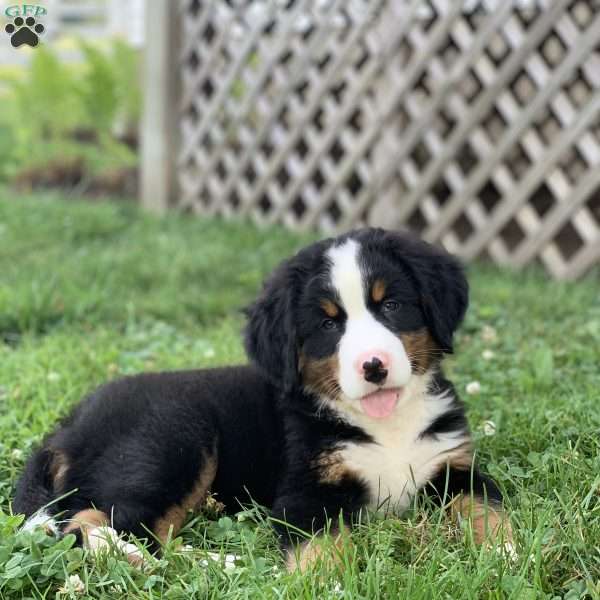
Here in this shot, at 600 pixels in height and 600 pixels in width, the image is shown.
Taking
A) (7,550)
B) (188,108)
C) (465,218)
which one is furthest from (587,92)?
(7,550)

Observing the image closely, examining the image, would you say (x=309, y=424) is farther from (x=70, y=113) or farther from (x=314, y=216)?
(x=70, y=113)

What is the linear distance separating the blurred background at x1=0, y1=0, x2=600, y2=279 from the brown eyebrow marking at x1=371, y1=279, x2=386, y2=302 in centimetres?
319

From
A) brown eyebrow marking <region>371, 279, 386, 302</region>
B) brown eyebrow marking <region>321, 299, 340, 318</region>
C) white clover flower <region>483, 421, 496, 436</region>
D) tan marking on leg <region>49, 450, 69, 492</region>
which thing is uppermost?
brown eyebrow marking <region>371, 279, 386, 302</region>

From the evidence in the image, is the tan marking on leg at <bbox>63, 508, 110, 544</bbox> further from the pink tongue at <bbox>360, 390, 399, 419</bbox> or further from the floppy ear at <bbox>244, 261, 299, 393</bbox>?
the pink tongue at <bbox>360, 390, 399, 419</bbox>

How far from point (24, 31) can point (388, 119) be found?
3.04 meters

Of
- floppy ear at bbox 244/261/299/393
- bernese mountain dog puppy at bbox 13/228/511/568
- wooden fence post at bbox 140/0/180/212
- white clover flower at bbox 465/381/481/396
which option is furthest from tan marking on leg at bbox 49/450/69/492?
wooden fence post at bbox 140/0/180/212

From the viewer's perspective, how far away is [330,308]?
2.59 m

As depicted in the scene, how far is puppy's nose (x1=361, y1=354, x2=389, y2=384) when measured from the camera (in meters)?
2.45

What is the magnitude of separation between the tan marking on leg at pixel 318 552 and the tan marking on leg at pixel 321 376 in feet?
1.52

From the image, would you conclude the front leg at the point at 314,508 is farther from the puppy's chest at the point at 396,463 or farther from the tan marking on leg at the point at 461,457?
the tan marking on leg at the point at 461,457

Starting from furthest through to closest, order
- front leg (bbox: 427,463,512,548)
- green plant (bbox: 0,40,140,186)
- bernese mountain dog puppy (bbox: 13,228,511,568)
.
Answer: green plant (bbox: 0,40,140,186) → bernese mountain dog puppy (bbox: 13,228,511,568) → front leg (bbox: 427,463,512,548)

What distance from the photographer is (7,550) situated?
2219mm

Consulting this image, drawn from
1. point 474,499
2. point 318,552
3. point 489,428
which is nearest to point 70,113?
point 489,428

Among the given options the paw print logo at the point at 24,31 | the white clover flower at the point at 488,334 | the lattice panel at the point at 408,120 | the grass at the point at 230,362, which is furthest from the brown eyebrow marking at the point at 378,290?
the lattice panel at the point at 408,120
